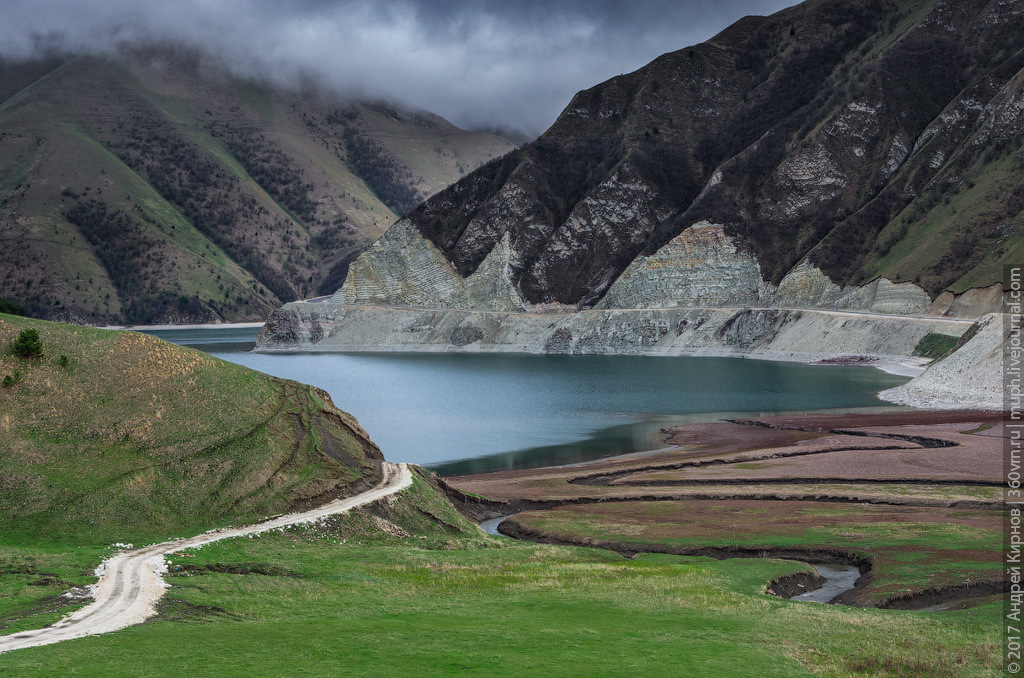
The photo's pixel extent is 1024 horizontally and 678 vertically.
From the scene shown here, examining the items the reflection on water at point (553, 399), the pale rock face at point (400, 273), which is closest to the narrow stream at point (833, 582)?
the reflection on water at point (553, 399)

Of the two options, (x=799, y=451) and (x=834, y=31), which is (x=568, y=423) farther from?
(x=834, y=31)

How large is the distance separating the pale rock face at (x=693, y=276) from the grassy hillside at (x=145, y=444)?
123 meters

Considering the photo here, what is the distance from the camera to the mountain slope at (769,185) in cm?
12625

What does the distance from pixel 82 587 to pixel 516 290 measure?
504 feet

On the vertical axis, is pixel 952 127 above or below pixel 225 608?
above

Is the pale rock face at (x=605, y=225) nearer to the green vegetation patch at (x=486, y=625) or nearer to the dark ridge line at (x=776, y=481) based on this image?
the dark ridge line at (x=776, y=481)

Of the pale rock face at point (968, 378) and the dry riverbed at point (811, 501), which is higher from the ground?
the pale rock face at point (968, 378)

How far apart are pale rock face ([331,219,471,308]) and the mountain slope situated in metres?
0.34

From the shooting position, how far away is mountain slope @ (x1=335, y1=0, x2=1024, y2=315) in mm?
126250

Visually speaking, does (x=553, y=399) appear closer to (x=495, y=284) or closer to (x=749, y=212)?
(x=749, y=212)

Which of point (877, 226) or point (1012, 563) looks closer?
point (1012, 563)

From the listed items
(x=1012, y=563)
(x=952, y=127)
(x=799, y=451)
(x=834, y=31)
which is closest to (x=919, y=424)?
(x=799, y=451)

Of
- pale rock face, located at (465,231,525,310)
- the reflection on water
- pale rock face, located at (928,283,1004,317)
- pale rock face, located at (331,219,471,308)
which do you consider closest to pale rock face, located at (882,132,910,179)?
pale rock face, located at (928,283,1004,317)

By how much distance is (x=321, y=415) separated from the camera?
1367 inches
